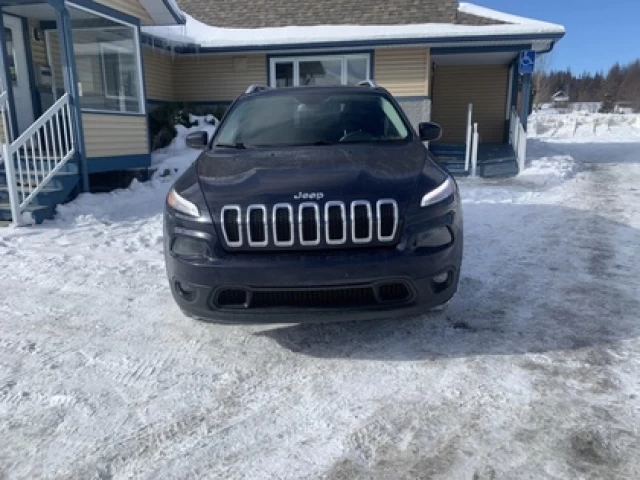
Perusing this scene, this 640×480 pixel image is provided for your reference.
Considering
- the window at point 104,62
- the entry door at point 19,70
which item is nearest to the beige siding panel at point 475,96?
the window at point 104,62

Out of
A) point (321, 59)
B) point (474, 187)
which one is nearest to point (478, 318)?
point (474, 187)

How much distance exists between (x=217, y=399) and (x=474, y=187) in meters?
7.92

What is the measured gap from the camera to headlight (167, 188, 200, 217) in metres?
2.94

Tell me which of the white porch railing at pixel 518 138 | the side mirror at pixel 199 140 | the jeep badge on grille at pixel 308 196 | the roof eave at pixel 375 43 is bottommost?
the white porch railing at pixel 518 138

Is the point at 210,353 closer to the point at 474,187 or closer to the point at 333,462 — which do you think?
the point at 333,462

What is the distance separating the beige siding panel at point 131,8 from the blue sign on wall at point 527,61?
8490mm

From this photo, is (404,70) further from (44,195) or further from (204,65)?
(44,195)

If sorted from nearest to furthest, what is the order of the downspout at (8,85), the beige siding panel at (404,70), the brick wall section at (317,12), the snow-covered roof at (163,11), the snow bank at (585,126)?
the downspout at (8,85) → the snow-covered roof at (163,11) → the beige siding panel at (404,70) → the brick wall section at (317,12) → the snow bank at (585,126)

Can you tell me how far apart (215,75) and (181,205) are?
1214 centimetres

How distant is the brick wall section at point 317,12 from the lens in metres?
13.1

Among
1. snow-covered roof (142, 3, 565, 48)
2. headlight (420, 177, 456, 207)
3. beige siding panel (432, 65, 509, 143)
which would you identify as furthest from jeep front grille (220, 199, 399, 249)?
beige siding panel (432, 65, 509, 143)

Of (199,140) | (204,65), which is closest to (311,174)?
(199,140)

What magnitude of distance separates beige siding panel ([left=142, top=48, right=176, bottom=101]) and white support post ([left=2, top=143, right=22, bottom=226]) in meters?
6.87

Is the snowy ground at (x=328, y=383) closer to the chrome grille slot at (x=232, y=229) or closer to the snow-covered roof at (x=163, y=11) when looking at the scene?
the chrome grille slot at (x=232, y=229)
